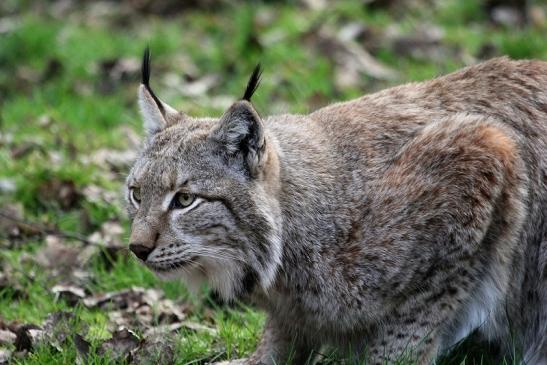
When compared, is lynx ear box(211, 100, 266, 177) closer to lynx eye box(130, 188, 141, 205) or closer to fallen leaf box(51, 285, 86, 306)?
lynx eye box(130, 188, 141, 205)

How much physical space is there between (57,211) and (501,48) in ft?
15.4

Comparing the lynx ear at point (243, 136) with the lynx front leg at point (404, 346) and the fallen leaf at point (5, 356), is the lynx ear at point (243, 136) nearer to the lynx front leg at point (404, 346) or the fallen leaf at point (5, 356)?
the lynx front leg at point (404, 346)

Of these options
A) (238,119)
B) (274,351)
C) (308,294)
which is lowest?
(274,351)

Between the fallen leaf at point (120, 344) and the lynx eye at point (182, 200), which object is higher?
the lynx eye at point (182, 200)

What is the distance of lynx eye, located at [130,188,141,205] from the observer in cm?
566

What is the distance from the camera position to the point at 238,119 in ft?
17.8

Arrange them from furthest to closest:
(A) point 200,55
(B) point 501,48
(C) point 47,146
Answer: (A) point 200,55 → (B) point 501,48 → (C) point 47,146

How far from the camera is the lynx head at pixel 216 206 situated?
17.7 feet

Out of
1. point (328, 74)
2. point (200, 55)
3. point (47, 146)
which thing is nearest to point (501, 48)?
point (328, 74)

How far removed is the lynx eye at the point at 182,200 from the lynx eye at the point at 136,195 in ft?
0.90

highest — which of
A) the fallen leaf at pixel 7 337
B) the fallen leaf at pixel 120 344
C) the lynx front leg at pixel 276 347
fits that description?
the fallen leaf at pixel 120 344

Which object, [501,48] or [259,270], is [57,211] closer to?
[259,270]

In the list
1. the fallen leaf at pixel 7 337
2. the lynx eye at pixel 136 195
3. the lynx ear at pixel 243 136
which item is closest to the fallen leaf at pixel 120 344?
the fallen leaf at pixel 7 337

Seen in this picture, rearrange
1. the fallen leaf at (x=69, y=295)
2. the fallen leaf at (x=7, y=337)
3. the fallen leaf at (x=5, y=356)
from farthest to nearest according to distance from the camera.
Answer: the fallen leaf at (x=69, y=295), the fallen leaf at (x=7, y=337), the fallen leaf at (x=5, y=356)
